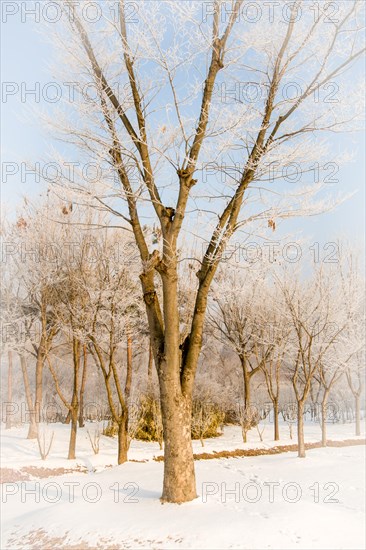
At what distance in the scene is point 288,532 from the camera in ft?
15.5

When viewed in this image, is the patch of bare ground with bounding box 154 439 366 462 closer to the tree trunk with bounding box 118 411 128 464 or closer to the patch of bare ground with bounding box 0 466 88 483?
the tree trunk with bounding box 118 411 128 464

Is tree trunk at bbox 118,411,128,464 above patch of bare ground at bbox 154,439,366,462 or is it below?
above

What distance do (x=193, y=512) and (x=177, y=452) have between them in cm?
74

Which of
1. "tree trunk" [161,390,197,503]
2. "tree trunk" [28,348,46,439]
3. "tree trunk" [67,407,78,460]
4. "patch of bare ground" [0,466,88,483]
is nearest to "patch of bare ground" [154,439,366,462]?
"tree trunk" [67,407,78,460]

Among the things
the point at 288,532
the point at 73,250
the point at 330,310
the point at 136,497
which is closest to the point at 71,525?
the point at 136,497

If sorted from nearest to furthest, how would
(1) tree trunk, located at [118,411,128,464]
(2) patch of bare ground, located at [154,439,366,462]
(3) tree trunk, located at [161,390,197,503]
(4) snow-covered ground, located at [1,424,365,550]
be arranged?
(4) snow-covered ground, located at [1,424,365,550] < (3) tree trunk, located at [161,390,197,503] < (1) tree trunk, located at [118,411,128,464] < (2) patch of bare ground, located at [154,439,366,462]

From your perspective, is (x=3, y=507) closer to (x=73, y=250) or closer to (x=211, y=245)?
(x=211, y=245)

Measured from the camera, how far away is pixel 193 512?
5.46 metres

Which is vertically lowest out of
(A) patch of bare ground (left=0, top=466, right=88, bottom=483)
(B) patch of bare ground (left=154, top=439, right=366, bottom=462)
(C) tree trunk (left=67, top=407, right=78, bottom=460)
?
(B) patch of bare ground (left=154, top=439, right=366, bottom=462)

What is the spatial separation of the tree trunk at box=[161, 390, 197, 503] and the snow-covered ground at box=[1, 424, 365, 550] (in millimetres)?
165

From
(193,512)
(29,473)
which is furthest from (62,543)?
(29,473)

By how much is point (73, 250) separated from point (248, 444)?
30.7ft

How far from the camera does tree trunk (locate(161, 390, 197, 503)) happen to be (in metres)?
5.87

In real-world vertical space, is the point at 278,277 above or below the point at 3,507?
above
